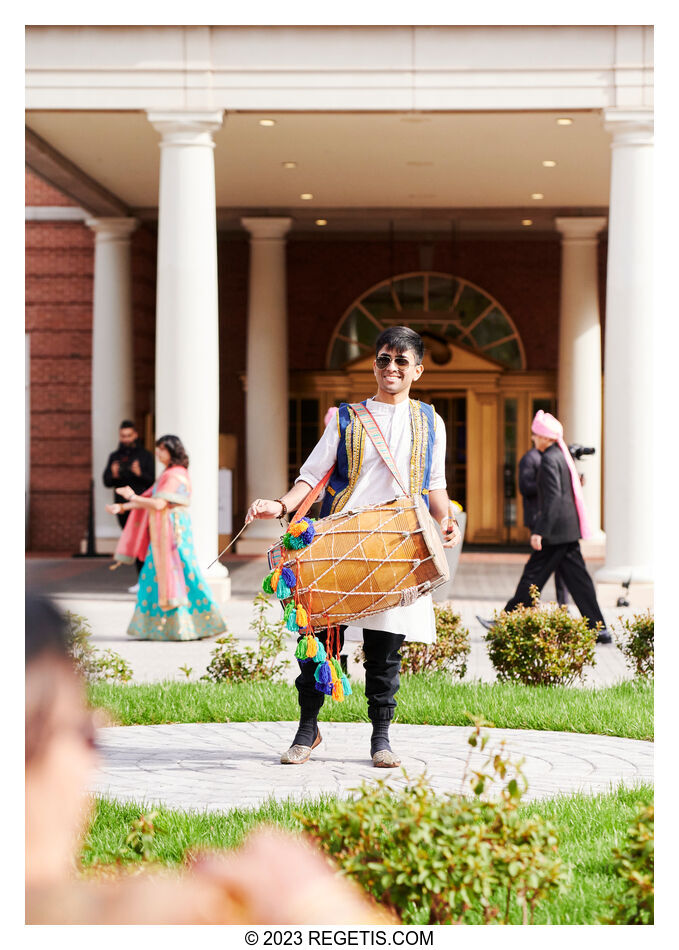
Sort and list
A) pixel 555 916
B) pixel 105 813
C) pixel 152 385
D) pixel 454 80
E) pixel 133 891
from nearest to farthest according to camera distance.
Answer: pixel 133 891 → pixel 555 916 → pixel 105 813 → pixel 454 80 → pixel 152 385

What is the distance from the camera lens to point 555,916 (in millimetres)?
3375

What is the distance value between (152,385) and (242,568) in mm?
5515

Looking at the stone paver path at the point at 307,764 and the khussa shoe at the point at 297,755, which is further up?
the khussa shoe at the point at 297,755

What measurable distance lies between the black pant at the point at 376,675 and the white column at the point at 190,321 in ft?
23.7

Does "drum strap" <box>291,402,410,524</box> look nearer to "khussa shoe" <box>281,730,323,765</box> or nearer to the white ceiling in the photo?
"khussa shoe" <box>281,730,323,765</box>

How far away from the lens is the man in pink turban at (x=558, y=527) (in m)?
9.32

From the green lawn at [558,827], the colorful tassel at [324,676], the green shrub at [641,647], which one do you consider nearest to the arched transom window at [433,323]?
the green shrub at [641,647]

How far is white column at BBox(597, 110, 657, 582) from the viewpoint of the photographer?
40.6ft

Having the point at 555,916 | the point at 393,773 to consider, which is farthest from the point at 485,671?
the point at 555,916

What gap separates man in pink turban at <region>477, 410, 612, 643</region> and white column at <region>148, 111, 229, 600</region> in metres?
4.20

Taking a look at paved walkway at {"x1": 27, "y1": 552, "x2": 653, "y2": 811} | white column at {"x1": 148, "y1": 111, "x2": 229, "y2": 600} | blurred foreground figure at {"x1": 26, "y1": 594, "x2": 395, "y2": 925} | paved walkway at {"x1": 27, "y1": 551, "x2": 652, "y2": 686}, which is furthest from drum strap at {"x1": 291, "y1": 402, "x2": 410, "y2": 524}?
white column at {"x1": 148, "y1": 111, "x2": 229, "y2": 600}

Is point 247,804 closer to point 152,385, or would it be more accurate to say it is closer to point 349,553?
point 349,553

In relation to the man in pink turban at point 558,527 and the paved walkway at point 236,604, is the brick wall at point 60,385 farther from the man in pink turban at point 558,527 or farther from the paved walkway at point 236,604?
the man in pink turban at point 558,527

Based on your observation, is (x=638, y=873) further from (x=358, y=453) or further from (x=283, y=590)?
(x=358, y=453)
